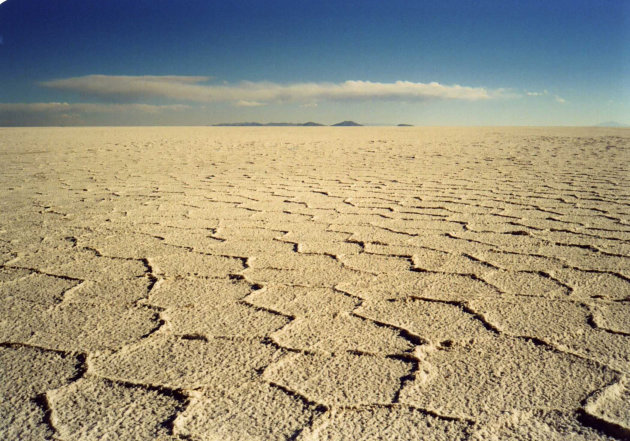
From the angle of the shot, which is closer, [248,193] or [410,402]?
[410,402]

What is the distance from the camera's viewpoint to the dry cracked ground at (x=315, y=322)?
966 mm

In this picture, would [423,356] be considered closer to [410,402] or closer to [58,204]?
[410,402]

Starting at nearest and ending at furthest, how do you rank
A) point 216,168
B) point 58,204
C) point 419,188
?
1. point 58,204
2. point 419,188
3. point 216,168

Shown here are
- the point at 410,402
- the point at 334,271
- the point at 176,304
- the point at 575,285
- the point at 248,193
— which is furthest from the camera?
the point at 248,193

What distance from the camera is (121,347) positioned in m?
1.23

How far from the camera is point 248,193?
354cm

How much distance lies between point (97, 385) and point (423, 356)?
73cm

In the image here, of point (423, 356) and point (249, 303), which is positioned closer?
point (423, 356)

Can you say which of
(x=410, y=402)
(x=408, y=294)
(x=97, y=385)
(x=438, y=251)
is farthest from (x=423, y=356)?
(x=438, y=251)

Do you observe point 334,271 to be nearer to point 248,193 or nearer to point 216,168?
point 248,193

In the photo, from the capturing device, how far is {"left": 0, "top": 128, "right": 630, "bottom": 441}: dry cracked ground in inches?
38.0

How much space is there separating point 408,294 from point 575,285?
0.57 metres

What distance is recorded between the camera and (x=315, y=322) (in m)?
1.37

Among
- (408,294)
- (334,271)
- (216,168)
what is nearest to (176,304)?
(334,271)
